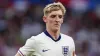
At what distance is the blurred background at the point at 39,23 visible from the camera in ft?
34.5

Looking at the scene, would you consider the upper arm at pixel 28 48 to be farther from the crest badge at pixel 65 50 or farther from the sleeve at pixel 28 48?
the crest badge at pixel 65 50

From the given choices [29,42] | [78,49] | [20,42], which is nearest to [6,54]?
[20,42]

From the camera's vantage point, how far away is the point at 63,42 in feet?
17.0

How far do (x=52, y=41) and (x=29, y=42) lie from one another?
29 centimetres

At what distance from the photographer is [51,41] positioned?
514cm

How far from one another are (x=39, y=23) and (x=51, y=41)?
19.8 ft

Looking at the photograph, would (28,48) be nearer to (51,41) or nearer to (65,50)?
(51,41)

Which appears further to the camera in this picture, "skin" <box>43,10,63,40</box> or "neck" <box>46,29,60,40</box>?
"neck" <box>46,29,60,40</box>

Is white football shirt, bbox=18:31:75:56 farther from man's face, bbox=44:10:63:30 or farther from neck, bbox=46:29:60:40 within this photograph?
man's face, bbox=44:10:63:30

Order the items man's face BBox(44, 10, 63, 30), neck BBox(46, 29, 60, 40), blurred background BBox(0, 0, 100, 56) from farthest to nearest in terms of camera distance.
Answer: blurred background BBox(0, 0, 100, 56) < neck BBox(46, 29, 60, 40) < man's face BBox(44, 10, 63, 30)

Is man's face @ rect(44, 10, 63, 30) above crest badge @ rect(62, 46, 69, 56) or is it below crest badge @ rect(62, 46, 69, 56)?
above

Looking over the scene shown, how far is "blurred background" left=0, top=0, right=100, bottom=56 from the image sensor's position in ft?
34.5

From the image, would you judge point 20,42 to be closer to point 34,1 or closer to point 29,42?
point 34,1

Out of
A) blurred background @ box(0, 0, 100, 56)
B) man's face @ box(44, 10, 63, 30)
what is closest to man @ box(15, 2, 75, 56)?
man's face @ box(44, 10, 63, 30)
